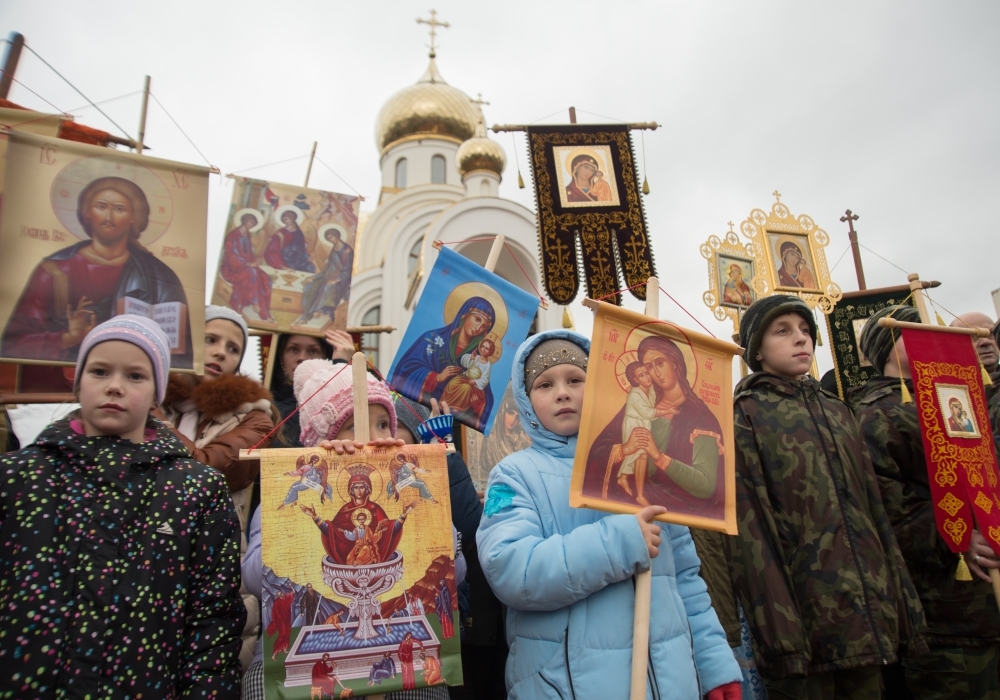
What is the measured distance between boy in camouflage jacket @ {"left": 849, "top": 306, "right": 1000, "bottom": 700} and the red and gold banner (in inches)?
5.1

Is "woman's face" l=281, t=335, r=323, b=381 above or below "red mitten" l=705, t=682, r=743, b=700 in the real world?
above

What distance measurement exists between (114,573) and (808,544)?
2351 mm

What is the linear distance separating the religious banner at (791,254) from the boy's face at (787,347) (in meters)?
3.37

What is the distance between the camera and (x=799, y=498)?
2.72 meters

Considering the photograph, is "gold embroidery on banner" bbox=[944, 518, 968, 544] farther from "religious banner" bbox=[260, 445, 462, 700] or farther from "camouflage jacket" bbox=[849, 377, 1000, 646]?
"religious banner" bbox=[260, 445, 462, 700]

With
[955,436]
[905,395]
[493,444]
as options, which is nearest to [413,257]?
[493,444]

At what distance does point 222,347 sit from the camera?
3492mm

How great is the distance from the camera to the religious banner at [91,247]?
291cm

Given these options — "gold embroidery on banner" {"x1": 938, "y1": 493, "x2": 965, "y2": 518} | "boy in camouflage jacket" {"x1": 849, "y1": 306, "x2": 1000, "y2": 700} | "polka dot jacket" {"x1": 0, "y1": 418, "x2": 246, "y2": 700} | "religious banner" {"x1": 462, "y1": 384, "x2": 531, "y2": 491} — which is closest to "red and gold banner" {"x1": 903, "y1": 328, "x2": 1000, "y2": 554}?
"gold embroidery on banner" {"x1": 938, "y1": 493, "x2": 965, "y2": 518}

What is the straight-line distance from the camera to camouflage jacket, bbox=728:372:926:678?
247 centimetres

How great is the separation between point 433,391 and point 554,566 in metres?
1.87

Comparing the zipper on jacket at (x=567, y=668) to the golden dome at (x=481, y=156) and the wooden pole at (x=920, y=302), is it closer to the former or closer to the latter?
the wooden pole at (x=920, y=302)

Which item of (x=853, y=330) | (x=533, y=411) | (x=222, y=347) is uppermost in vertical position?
(x=853, y=330)

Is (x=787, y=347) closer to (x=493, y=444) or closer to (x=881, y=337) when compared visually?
(x=881, y=337)
